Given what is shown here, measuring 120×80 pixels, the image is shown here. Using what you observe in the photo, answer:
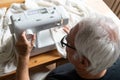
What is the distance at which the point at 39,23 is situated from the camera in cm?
103

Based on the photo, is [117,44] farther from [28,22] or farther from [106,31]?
[28,22]

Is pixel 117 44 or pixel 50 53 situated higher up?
pixel 117 44

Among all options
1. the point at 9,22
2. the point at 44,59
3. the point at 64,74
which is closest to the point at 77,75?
the point at 64,74

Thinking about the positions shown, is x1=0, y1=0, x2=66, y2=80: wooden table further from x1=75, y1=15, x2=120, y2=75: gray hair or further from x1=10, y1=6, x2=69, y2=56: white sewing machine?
x1=75, y1=15, x2=120, y2=75: gray hair

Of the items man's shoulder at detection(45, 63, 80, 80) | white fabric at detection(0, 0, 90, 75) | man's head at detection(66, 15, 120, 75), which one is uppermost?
man's head at detection(66, 15, 120, 75)

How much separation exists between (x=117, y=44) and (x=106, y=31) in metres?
0.07

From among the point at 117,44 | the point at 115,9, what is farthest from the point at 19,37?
the point at 115,9

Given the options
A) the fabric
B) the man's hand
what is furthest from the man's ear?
the man's hand

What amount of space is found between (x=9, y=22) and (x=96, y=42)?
59cm

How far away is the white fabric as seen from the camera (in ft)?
3.57

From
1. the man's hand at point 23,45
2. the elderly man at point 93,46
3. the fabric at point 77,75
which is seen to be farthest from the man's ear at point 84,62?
the man's hand at point 23,45

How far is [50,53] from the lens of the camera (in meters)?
1.19

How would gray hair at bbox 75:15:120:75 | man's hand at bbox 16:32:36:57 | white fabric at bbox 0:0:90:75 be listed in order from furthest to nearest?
white fabric at bbox 0:0:90:75 → man's hand at bbox 16:32:36:57 → gray hair at bbox 75:15:120:75

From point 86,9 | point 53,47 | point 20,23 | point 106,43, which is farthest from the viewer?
point 86,9
